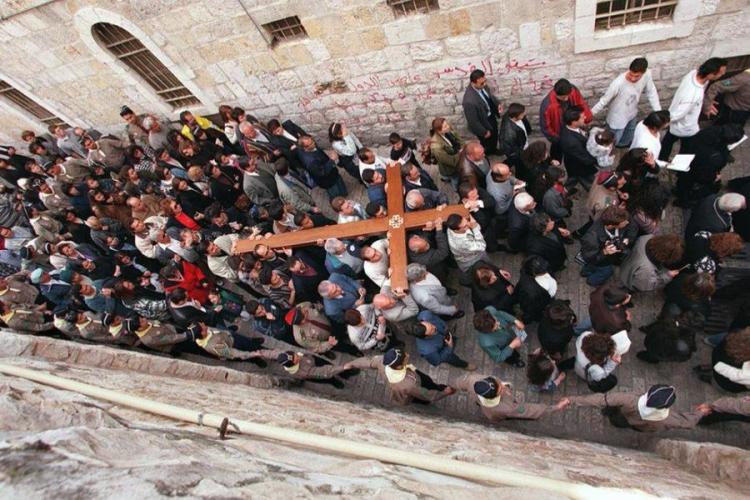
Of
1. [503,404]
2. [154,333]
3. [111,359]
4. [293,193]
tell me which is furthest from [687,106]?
[111,359]

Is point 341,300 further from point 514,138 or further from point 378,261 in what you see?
point 514,138

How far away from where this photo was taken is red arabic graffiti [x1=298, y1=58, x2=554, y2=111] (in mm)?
7098

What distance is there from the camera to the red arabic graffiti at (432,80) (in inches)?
279

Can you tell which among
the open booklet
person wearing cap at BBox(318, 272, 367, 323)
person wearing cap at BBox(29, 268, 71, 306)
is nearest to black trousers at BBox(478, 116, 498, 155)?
the open booklet

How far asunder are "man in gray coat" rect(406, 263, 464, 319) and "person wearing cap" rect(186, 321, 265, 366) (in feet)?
7.57

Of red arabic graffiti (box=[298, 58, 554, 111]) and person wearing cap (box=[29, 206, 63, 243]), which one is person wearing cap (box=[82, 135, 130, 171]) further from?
red arabic graffiti (box=[298, 58, 554, 111])

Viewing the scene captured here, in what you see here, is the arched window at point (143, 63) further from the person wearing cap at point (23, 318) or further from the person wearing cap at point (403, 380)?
the person wearing cap at point (403, 380)

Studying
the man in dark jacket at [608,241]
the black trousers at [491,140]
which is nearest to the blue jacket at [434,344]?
the man in dark jacket at [608,241]

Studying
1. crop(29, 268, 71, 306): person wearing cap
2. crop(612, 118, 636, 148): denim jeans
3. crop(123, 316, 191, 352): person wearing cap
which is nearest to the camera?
crop(123, 316, 191, 352): person wearing cap

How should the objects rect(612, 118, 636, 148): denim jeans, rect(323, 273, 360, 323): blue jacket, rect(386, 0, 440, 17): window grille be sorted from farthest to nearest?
1. rect(612, 118, 636, 148): denim jeans
2. rect(386, 0, 440, 17): window grille
3. rect(323, 273, 360, 323): blue jacket

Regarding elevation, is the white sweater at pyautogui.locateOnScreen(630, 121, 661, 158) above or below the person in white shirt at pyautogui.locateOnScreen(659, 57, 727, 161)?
below

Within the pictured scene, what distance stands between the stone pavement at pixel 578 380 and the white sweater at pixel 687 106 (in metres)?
1.05

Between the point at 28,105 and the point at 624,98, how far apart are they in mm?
11872

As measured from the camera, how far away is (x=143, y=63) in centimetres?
866
